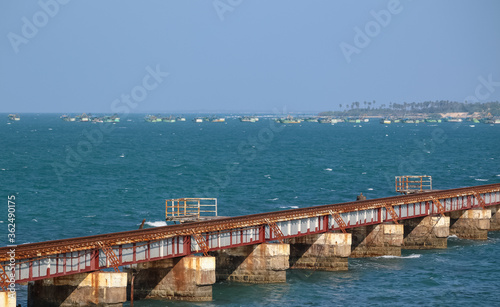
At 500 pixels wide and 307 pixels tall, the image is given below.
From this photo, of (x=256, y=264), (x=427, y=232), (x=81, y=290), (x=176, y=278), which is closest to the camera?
(x=81, y=290)

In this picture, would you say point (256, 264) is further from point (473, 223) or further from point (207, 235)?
point (473, 223)

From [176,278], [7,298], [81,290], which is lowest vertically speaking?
[176,278]

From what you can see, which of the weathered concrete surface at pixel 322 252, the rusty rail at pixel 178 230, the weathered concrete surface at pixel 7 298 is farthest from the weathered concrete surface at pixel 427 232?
the weathered concrete surface at pixel 7 298

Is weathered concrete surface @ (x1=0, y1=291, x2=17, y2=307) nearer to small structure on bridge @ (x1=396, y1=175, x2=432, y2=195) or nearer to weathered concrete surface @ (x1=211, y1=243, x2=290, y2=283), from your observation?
weathered concrete surface @ (x1=211, y1=243, x2=290, y2=283)

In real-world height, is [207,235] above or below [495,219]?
above

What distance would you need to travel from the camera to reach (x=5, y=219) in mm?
94375

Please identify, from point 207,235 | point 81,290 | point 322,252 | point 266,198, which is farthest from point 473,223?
point 81,290

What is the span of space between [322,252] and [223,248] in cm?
1119

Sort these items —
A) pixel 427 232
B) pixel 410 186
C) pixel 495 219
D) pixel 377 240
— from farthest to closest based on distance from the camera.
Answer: pixel 410 186, pixel 495 219, pixel 427 232, pixel 377 240

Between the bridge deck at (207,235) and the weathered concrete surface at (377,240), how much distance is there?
1.29 metres

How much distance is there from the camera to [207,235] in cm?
6075

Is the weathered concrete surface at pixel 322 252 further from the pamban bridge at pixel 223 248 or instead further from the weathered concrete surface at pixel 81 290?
the weathered concrete surface at pixel 81 290

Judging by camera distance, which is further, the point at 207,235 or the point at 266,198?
the point at 266,198

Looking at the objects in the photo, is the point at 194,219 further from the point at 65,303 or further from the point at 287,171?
the point at 287,171
